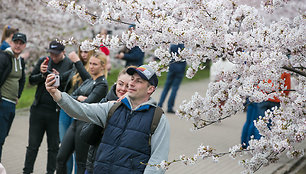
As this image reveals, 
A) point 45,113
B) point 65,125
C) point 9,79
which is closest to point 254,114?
point 65,125

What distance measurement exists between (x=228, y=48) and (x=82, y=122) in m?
2.14

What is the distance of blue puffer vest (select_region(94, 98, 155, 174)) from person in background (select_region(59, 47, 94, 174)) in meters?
2.35

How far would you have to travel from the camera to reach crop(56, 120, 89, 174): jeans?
17.6ft

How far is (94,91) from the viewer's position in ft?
18.4

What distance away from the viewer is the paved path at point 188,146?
7219mm

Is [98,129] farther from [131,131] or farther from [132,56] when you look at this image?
[132,56]

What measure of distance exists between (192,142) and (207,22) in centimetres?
562

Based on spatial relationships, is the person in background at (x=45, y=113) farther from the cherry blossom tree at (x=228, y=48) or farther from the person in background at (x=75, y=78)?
the cherry blossom tree at (x=228, y=48)

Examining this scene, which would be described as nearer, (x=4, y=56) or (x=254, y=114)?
(x=4, y=56)

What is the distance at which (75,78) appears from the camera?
6.30m

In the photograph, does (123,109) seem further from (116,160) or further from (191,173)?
(191,173)

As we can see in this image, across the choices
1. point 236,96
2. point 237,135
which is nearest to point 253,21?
point 236,96

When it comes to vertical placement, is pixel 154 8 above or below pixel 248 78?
above

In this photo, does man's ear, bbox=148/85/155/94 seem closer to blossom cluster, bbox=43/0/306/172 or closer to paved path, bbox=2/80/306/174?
blossom cluster, bbox=43/0/306/172
